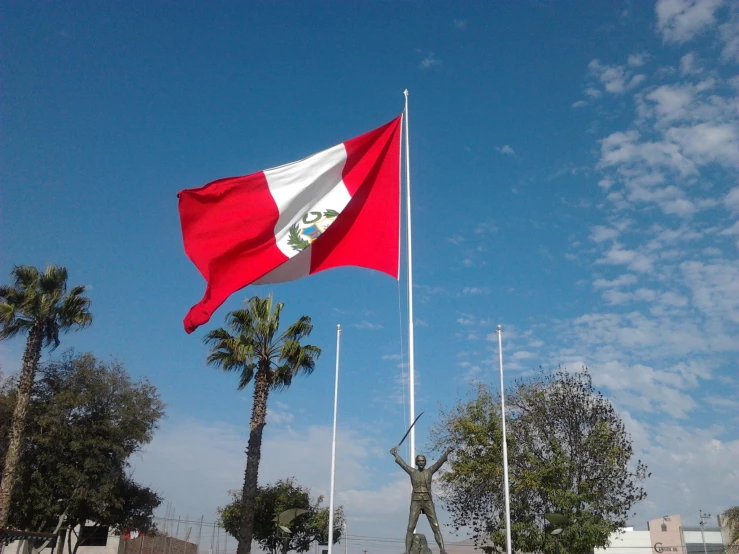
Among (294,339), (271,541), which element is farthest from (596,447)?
(271,541)

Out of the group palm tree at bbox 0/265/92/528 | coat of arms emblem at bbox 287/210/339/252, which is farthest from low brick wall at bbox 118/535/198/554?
coat of arms emblem at bbox 287/210/339/252

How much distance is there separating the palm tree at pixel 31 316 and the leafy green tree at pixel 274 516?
1308 centimetres

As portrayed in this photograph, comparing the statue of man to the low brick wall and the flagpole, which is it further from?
the low brick wall

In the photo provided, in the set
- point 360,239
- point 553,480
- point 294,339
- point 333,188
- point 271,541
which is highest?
point 294,339

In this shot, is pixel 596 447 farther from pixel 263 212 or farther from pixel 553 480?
pixel 263 212

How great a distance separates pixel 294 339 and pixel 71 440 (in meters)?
12.0

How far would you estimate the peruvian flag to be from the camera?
568 inches

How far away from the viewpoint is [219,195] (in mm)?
14703

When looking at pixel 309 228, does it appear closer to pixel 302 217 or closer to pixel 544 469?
pixel 302 217

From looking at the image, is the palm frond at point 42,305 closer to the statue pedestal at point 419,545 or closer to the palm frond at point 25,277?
the palm frond at point 25,277

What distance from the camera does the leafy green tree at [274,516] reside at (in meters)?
38.1

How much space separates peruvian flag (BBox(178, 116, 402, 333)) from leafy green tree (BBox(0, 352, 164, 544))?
74.8 feet

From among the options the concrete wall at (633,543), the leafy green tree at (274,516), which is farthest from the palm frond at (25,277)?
the concrete wall at (633,543)

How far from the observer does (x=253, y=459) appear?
28547 millimetres
